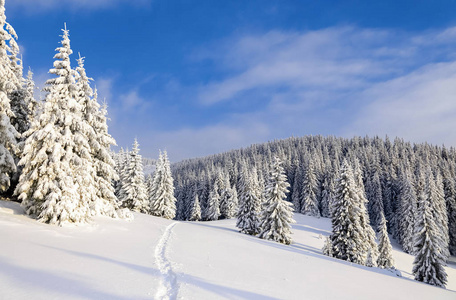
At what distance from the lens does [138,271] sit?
33.7 feet

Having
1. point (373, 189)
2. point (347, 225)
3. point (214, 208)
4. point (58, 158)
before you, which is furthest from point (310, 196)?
point (58, 158)

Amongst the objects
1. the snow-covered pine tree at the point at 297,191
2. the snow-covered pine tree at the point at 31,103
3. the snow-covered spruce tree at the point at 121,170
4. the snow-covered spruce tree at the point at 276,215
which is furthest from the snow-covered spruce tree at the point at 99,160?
the snow-covered pine tree at the point at 297,191

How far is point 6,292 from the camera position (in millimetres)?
7039

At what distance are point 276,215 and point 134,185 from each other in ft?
77.9

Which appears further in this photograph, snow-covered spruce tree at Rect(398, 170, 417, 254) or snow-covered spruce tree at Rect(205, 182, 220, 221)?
snow-covered spruce tree at Rect(205, 182, 220, 221)

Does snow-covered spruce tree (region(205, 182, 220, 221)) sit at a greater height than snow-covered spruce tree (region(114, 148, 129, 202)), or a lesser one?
lesser

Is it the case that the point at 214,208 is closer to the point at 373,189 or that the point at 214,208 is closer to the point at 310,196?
the point at 310,196

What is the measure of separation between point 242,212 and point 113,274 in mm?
35202

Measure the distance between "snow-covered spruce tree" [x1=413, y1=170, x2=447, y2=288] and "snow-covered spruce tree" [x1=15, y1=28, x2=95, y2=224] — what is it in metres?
39.3

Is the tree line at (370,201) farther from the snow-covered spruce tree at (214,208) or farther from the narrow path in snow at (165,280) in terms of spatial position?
the narrow path in snow at (165,280)

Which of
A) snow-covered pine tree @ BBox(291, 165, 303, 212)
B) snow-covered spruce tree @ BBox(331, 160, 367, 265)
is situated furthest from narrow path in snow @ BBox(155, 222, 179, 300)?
snow-covered pine tree @ BBox(291, 165, 303, 212)

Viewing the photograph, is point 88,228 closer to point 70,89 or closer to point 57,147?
point 57,147

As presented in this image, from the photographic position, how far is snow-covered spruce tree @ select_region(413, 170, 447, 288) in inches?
1251

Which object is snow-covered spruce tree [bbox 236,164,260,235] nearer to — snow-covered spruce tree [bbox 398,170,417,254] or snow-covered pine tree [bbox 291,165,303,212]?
snow-covered spruce tree [bbox 398,170,417,254]
